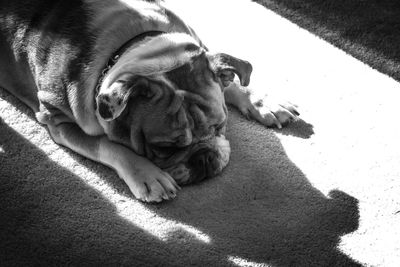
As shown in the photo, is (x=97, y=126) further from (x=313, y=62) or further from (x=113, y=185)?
(x=313, y=62)

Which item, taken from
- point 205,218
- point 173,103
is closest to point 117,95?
point 173,103

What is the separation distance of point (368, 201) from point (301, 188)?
12.1 inches

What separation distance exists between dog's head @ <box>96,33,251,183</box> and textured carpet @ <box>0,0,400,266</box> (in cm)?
18

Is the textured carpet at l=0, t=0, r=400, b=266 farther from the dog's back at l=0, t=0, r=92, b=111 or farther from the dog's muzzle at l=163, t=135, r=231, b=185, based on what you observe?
the dog's back at l=0, t=0, r=92, b=111

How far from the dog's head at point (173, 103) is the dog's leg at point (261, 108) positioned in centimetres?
41

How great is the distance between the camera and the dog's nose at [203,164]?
273 centimetres

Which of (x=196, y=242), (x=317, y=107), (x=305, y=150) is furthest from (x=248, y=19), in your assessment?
(x=196, y=242)

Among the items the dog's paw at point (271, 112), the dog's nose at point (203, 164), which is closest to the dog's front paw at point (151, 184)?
the dog's nose at point (203, 164)

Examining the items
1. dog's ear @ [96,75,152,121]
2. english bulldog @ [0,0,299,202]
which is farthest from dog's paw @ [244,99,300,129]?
dog's ear @ [96,75,152,121]

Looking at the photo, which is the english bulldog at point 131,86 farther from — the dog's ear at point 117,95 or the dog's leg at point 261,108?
the dog's leg at point 261,108

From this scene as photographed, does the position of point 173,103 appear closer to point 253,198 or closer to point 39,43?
point 253,198

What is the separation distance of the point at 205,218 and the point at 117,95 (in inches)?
26.7

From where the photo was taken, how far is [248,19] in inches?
156

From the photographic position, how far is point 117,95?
2434 mm
